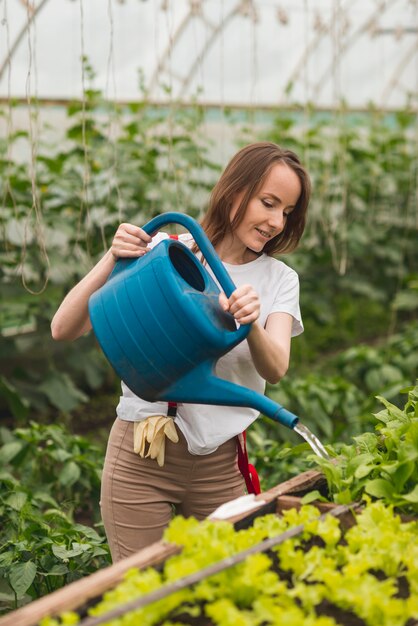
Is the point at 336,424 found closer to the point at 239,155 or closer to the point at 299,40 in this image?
the point at 239,155

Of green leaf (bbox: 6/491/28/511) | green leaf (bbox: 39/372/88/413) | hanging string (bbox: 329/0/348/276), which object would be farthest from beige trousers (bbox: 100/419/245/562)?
green leaf (bbox: 39/372/88/413)

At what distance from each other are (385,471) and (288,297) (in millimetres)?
424

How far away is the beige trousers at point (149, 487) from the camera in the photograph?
1.85 metres

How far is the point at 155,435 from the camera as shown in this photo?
5.88ft

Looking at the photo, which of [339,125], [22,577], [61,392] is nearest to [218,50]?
[339,125]

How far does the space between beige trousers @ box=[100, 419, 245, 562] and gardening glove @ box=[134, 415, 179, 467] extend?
0.12 feet

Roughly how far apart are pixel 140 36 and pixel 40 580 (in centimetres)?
506

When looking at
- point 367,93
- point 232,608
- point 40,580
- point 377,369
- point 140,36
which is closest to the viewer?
point 232,608

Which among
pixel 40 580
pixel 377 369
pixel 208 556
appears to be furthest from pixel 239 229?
pixel 377 369

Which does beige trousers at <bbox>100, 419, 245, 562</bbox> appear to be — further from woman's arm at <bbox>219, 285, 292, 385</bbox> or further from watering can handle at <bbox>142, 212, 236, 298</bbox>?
watering can handle at <bbox>142, 212, 236, 298</bbox>

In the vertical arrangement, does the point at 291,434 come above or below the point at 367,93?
below

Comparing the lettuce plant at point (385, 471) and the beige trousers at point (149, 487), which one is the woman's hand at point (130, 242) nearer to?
the beige trousers at point (149, 487)

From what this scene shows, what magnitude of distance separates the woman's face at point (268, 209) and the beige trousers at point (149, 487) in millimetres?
446

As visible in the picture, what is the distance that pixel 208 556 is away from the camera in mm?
1291
